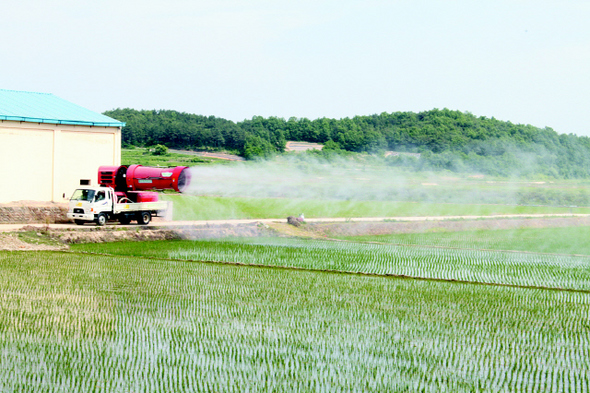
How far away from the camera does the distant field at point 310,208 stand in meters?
37.2

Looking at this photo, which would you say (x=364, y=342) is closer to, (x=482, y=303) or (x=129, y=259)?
(x=482, y=303)

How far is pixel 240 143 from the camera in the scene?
6228cm

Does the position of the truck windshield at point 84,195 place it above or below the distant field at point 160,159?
below

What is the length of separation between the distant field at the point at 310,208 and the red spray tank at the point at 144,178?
5949 millimetres

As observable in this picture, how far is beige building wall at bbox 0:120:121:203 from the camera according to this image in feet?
96.7

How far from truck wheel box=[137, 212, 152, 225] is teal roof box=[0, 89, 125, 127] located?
5944mm

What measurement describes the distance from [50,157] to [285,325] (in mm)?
22834

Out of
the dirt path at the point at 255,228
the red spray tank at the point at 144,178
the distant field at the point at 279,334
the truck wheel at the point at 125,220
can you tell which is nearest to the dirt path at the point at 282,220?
the dirt path at the point at 255,228

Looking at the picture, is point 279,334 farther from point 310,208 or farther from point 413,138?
point 413,138

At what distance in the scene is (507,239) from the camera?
3089 cm

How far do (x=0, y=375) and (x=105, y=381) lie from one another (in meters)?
1.27

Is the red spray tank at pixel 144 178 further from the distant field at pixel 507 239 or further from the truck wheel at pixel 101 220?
the distant field at pixel 507 239

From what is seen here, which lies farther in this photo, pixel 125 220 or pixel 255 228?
pixel 255 228

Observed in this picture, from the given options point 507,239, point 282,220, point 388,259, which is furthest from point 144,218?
point 507,239
